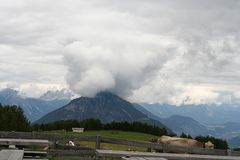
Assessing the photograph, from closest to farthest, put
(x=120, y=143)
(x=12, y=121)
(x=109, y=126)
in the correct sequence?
(x=120, y=143) → (x=12, y=121) → (x=109, y=126)

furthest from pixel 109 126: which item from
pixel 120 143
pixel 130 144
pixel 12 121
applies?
pixel 130 144

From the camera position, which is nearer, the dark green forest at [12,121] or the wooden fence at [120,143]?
the wooden fence at [120,143]

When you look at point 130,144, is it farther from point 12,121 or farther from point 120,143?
point 12,121

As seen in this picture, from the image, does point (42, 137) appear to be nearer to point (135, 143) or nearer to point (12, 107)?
point (135, 143)

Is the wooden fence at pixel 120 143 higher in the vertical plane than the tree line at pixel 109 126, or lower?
lower

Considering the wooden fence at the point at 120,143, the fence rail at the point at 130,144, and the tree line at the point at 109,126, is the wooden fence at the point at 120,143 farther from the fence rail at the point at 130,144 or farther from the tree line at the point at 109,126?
the tree line at the point at 109,126

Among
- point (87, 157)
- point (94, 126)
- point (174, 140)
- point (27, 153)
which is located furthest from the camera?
point (94, 126)

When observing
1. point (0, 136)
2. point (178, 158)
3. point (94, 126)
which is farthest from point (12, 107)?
point (178, 158)

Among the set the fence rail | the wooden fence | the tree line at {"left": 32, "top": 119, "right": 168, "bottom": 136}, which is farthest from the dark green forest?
the fence rail

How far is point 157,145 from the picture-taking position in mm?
19188

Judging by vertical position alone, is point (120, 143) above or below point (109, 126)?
below

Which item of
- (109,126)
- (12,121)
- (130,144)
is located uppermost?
(109,126)

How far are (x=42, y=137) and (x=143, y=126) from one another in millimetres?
114293

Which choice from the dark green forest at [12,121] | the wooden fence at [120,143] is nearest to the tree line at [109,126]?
the dark green forest at [12,121]
